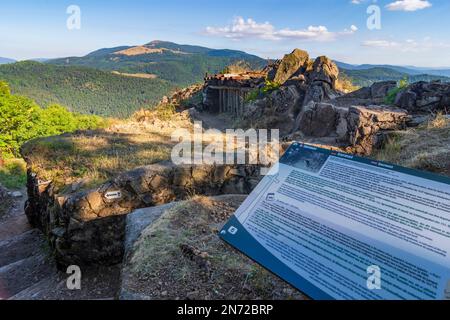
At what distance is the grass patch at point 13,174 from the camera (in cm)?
1636

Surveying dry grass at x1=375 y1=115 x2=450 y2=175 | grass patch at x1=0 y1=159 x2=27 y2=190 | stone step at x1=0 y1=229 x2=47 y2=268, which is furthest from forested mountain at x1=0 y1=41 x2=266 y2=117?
dry grass at x1=375 y1=115 x2=450 y2=175

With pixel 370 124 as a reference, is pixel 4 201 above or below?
below

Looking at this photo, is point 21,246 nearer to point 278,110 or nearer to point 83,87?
point 278,110

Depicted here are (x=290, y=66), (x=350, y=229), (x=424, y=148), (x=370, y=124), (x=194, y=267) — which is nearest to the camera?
(x=350, y=229)

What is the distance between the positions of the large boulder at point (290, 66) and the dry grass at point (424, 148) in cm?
892

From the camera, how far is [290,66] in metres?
15.9

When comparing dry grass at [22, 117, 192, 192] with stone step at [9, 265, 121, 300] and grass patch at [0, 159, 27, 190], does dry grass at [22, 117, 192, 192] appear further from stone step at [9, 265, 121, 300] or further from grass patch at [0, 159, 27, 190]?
grass patch at [0, 159, 27, 190]

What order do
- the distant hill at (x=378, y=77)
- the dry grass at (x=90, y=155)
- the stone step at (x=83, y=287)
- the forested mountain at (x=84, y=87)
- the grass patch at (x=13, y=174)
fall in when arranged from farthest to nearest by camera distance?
1. the forested mountain at (x=84, y=87)
2. the grass patch at (x=13, y=174)
3. the distant hill at (x=378, y=77)
4. the dry grass at (x=90, y=155)
5. the stone step at (x=83, y=287)

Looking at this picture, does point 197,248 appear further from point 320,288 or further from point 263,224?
point 320,288

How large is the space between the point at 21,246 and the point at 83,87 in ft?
399

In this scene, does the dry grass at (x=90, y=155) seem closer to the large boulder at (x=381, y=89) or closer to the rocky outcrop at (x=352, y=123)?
the rocky outcrop at (x=352, y=123)

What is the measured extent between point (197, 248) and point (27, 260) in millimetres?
6033

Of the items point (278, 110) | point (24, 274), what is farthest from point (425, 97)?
point (24, 274)

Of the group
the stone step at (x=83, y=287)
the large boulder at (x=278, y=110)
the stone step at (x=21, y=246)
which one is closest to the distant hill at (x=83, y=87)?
the large boulder at (x=278, y=110)
